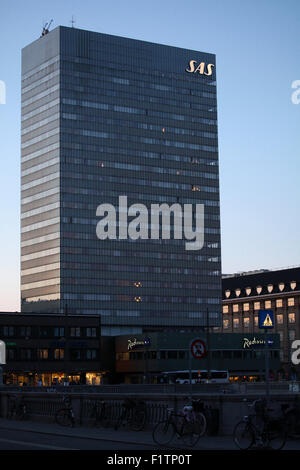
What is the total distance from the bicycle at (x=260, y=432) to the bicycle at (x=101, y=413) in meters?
11.1

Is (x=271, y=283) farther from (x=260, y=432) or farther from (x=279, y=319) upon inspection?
(x=260, y=432)

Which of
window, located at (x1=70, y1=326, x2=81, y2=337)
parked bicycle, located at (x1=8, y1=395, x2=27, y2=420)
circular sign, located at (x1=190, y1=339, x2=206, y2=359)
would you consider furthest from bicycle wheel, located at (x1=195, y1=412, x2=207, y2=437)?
window, located at (x1=70, y1=326, x2=81, y2=337)

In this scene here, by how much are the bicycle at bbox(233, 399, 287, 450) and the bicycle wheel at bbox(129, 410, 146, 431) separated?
8114 mm

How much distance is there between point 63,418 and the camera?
36719 mm

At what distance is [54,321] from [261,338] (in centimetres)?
4515

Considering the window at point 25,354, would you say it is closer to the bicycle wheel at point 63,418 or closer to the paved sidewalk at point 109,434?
the paved sidewalk at point 109,434

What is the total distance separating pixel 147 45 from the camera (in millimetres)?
193000

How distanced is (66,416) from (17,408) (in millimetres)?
5372

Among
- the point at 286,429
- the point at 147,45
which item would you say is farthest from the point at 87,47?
the point at 286,429

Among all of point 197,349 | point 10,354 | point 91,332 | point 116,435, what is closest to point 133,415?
point 116,435

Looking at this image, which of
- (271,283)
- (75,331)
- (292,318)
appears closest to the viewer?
(75,331)

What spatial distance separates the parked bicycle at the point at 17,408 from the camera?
40688 mm
